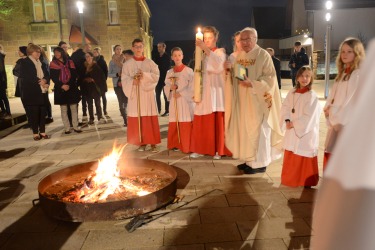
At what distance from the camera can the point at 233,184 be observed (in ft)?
16.4

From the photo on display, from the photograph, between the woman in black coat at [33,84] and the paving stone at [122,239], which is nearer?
the paving stone at [122,239]

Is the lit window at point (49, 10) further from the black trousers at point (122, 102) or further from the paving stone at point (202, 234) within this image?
the paving stone at point (202, 234)

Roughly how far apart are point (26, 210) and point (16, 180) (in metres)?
1.35

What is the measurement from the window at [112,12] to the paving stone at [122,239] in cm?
2351

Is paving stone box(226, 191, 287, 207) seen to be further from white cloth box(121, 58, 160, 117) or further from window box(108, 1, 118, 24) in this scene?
window box(108, 1, 118, 24)

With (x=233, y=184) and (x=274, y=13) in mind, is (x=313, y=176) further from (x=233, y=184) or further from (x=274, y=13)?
(x=274, y=13)

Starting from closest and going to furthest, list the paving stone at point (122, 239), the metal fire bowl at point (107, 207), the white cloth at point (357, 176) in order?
the white cloth at point (357, 176), the paving stone at point (122, 239), the metal fire bowl at point (107, 207)

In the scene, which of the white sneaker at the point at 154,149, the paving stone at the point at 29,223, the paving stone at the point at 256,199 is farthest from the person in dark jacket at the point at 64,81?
the paving stone at the point at 256,199

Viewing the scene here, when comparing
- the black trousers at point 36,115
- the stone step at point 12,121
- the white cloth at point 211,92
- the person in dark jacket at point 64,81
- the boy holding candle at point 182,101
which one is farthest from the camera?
the stone step at point 12,121

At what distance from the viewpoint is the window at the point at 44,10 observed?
22266 millimetres

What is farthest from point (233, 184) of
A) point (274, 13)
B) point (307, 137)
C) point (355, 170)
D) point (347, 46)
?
point (274, 13)

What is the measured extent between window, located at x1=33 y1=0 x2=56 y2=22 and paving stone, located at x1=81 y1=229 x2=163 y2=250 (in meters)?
21.5

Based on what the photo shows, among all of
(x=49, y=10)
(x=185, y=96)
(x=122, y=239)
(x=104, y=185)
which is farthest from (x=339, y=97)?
(x=49, y=10)

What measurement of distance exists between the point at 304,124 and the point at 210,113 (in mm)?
2013
